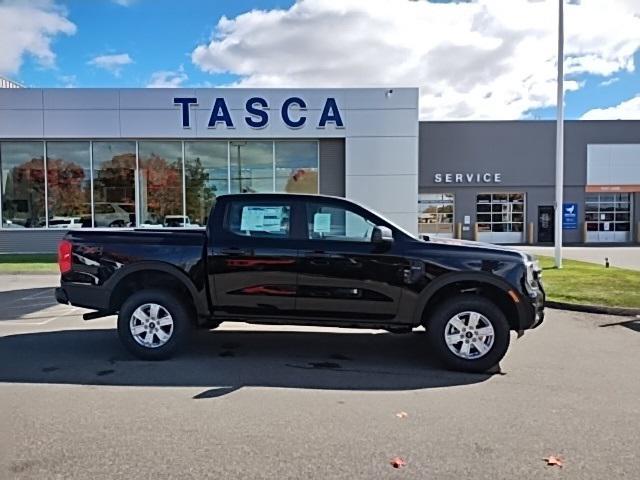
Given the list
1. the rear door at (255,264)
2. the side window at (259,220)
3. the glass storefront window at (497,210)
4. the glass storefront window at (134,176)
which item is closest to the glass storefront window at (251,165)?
the glass storefront window at (134,176)

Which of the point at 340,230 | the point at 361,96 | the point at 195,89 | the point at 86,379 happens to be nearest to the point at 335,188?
the point at 361,96

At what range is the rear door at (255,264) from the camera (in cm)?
591

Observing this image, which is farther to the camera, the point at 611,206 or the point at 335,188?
the point at 611,206

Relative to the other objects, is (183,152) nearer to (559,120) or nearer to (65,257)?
(559,120)

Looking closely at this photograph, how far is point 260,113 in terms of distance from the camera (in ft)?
59.7

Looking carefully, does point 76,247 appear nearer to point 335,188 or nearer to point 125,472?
point 125,472

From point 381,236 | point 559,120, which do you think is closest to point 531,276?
point 381,236

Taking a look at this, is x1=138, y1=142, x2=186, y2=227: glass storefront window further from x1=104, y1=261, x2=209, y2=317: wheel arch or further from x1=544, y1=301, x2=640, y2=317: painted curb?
x1=544, y1=301, x2=640, y2=317: painted curb

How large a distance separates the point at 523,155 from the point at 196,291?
26.8m

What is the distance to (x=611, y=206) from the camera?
30.0m

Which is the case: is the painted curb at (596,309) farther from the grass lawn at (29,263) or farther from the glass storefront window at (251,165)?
the grass lawn at (29,263)

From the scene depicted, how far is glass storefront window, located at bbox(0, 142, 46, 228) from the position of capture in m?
18.8

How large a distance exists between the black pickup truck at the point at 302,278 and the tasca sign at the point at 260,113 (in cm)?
1254

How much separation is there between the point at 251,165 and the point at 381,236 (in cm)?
1397
